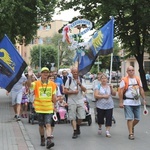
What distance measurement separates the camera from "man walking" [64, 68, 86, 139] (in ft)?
32.2

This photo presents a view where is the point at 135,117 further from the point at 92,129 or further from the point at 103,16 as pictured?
the point at 103,16

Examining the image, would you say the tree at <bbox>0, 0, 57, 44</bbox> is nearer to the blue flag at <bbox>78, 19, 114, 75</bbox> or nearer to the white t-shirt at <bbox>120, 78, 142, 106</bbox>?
the blue flag at <bbox>78, 19, 114, 75</bbox>

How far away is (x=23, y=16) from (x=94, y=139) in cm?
1200

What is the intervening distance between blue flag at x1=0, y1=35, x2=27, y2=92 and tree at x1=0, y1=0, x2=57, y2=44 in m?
7.84

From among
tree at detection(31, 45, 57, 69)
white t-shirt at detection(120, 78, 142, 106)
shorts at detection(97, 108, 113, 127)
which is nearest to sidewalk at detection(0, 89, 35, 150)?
shorts at detection(97, 108, 113, 127)

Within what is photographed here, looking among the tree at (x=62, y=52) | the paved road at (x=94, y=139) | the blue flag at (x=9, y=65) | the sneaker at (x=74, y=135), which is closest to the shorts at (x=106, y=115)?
the paved road at (x=94, y=139)

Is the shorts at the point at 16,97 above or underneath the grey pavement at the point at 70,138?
above

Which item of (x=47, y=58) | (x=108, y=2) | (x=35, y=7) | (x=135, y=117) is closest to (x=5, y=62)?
(x=135, y=117)

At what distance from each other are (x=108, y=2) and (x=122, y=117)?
42.2ft

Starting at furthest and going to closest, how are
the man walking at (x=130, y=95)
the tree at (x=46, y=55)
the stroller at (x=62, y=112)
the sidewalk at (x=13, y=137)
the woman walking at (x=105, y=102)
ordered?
the tree at (x=46, y=55) < the stroller at (x=62, y=112) < the woman walking at (x=105, y=102) < the man walking at (x=130, y=95) < the sidewalk at (x=13, y=137)

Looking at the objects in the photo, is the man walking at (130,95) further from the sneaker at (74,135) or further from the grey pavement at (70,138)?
the sneaker at (74,135)

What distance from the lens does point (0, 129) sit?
10.9 metres

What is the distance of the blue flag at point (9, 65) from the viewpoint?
1046 cm

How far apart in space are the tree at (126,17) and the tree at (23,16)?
17.9 ft
